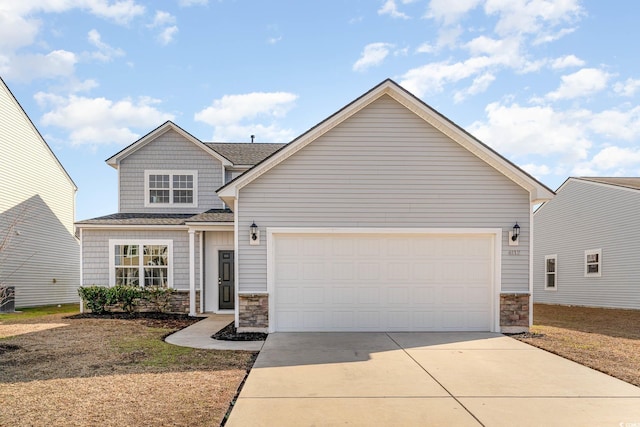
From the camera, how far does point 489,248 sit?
9.63 metres

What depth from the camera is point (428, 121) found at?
31.7 feet

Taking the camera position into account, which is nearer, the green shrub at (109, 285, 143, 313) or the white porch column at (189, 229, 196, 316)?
the green shrub at (109, 285, 143, 313)

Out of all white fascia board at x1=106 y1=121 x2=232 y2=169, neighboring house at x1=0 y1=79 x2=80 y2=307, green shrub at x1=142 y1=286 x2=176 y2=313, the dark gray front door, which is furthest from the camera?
neighboring house at x1=0 y1=79 x2=80 y2=307

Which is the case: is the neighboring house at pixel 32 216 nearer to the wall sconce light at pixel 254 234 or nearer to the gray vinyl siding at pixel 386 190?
the wall sconce light at pixel 254 234

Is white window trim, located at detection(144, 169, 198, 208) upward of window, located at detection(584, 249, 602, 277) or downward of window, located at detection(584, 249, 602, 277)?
upward

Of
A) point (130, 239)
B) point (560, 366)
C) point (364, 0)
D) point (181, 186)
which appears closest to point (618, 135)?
point (364, 0)

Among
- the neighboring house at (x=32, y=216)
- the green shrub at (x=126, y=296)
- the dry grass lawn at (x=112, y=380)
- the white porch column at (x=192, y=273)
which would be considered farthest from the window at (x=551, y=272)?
the neighboring house at (x=32, y=216)

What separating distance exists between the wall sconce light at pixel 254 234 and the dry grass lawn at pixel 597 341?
245 inches

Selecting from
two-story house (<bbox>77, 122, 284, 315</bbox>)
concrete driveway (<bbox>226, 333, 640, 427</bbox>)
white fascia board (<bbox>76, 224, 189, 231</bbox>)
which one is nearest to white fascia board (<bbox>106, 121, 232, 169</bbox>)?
two-story house (<bbox>77, 122, 284, 315</bbox>)

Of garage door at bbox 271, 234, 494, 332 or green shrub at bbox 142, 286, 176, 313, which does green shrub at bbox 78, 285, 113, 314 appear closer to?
green shrub at bbox 142, 286, 176, 313

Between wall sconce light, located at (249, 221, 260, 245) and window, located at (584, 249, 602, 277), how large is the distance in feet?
49.3

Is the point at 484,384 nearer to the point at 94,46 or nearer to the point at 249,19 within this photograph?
the point at 249,19

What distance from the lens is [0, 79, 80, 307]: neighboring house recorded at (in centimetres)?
1609

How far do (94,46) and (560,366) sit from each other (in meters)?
16.1
